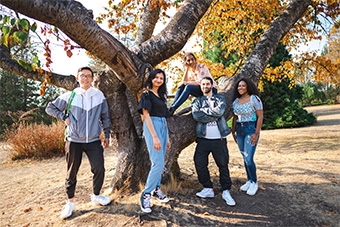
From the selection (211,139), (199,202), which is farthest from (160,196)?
(211,139)

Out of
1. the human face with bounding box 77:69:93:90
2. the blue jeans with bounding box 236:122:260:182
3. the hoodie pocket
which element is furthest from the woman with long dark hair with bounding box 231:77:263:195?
the hoodie pocket


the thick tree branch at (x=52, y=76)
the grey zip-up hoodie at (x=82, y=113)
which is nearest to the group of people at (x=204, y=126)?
the grey zip-up hoodie at (x=82, y=113)

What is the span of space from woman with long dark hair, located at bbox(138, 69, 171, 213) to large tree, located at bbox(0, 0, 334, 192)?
31cm

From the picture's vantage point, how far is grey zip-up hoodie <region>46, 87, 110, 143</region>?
104 inches

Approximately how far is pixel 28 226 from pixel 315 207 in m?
4.03

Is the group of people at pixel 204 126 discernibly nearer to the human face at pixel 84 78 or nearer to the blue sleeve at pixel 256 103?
the blue sleeve at pixel 256 103

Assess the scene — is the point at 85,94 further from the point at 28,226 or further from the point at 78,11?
the point at 28,226

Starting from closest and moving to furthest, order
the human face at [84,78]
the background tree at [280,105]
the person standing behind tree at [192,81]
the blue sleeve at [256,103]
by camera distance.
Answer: the human face at [84,78], the blue sleeve at [256,103], the person standing behind tree at [192,81], the background tree at [280,105]

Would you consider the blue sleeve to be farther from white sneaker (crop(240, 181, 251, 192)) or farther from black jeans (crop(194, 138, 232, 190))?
white sneaker (crop(240, 181, 251, 192))

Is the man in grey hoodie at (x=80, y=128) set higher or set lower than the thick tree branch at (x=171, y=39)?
lower

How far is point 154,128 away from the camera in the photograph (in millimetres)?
2584

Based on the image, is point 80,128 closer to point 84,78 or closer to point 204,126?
point 84,78

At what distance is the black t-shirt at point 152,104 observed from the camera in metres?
2.52

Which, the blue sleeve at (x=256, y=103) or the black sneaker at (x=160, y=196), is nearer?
the black sneaker at (x=160, y=196)
